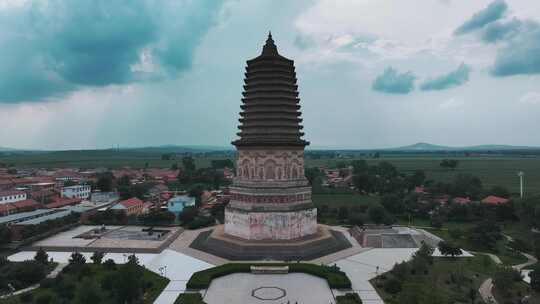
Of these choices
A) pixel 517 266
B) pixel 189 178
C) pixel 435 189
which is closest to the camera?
pixel 517 266

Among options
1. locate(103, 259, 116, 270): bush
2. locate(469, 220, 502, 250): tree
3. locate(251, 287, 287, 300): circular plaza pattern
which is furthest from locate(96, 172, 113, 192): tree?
locate(469, 220, 502, 250): tree

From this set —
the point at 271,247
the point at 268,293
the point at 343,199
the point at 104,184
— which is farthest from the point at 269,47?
the point at 104,184

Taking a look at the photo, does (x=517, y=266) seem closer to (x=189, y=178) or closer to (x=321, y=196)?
(x=321, y=196)

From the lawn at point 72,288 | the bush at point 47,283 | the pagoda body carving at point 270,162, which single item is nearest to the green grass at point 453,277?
the pagoda body carving at point 270,162

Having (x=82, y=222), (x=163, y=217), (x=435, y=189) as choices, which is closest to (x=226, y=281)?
(x=163, y=217)

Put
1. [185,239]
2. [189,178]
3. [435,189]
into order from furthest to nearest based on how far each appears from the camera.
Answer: [189,178], [435,189], [185,239]
